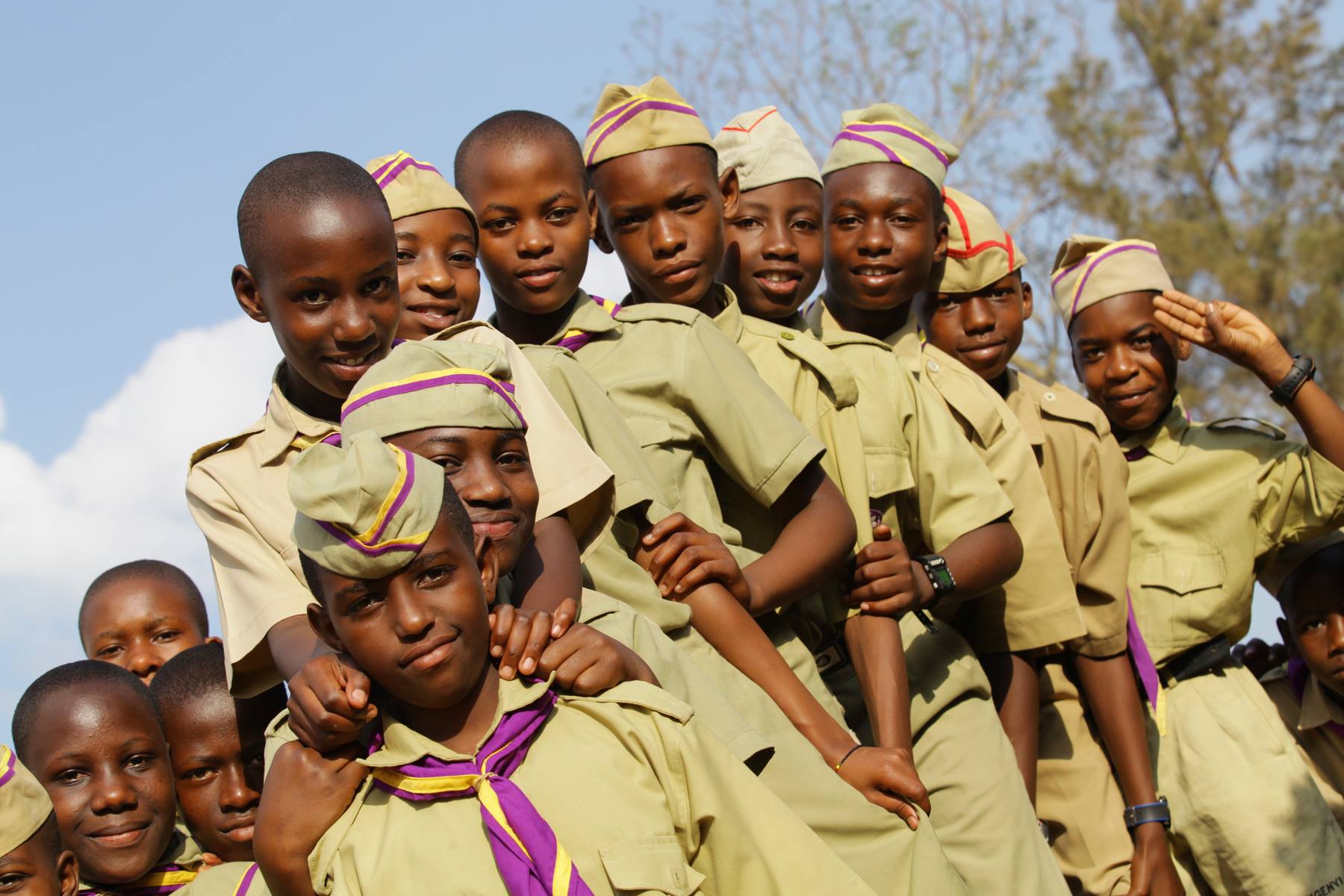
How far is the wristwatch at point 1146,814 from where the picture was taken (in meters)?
4.53

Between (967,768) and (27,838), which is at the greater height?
(27,838)

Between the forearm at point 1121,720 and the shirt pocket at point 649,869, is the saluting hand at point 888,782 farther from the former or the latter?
the forearm at point 1121,720

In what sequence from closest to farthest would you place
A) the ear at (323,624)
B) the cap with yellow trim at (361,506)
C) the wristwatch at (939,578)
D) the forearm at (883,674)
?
the cap with yellow trim at (361,506) < the ear at (323,624) < the forearm at (883,674) < the wristwatch at (939,578)

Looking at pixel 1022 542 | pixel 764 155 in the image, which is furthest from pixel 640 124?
pixel 1022 542

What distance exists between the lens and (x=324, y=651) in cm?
289

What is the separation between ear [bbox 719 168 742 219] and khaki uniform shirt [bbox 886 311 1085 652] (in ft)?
2.19

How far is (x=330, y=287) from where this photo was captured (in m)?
3.25

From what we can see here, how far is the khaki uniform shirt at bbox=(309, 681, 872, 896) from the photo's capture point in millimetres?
2590

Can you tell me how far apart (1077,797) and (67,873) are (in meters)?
2.93

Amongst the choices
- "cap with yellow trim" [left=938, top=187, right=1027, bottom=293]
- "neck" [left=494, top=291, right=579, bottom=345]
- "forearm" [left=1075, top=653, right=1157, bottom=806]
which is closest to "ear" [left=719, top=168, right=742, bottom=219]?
"neck" [left=494, top=291, right=579, bottom=345]

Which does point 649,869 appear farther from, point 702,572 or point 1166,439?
point 1166,439

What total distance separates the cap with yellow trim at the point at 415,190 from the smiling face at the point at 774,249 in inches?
36.2

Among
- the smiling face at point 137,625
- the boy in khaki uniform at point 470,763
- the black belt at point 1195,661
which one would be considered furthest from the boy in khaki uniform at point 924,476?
the smiling face at point 137,625

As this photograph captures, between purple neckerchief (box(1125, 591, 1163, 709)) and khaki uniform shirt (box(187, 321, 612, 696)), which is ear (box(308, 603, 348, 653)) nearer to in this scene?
khaki uniform shirt (box(187, 321, 612, 696))
